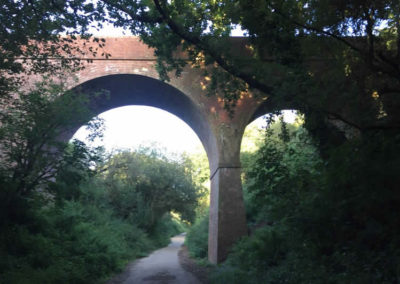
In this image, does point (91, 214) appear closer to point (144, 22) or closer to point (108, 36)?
point (108, 36)

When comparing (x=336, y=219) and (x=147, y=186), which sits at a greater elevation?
(x=147, y=186)

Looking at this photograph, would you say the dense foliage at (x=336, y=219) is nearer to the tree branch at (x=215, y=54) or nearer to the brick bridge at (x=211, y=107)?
the tree branch at (x=215, y=54)

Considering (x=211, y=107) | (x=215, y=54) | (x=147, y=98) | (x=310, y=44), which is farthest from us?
(x=147, y=98)

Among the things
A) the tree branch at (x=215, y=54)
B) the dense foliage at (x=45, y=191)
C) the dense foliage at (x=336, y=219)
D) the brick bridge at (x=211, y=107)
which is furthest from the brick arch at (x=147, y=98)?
the dense foliage at (x=336, y=219)

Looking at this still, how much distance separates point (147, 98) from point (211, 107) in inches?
139

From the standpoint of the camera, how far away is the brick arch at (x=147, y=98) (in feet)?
→ 45.2

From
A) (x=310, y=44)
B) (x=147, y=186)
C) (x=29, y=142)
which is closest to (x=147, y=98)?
(x=29, y=142)

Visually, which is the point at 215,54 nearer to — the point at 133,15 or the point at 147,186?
the point at 133,15

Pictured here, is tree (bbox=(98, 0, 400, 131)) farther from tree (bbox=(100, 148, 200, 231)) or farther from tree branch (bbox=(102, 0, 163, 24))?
tree (bbox=(100, 148, 200, 231))

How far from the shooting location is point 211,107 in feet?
44.7

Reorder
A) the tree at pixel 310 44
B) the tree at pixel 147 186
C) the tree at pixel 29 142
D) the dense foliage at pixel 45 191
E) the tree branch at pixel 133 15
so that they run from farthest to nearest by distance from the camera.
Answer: the tree at pixel 147 186 → the tree at pixel 29 142 → the dense foliage at pixel 45 191 → the tree branch at pixel 133 15 → the tree at pixel 310 44

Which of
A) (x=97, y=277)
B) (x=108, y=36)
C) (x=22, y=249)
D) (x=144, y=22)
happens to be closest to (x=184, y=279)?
(x=97, y=277)

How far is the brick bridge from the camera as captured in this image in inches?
507

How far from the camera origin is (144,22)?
850cm
